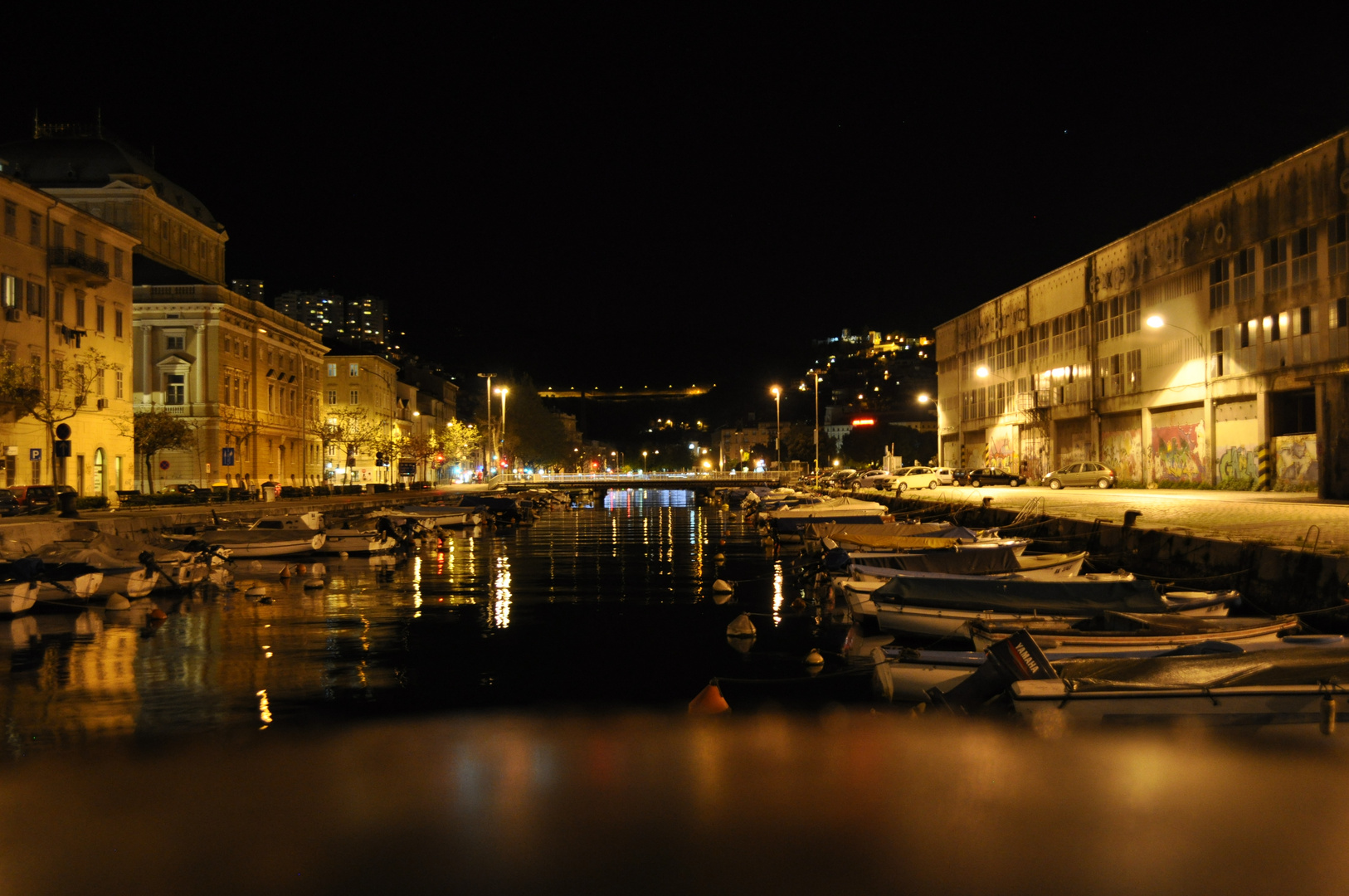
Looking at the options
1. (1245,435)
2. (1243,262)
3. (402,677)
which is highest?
(1243,262)

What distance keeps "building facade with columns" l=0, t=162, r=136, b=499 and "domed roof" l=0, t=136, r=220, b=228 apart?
16.6 meters

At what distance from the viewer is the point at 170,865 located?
308 inches

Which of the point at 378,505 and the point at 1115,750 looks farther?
the point at 378,505

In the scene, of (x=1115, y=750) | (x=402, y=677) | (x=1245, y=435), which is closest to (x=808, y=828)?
(x=1115, y=750)

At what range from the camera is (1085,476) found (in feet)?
183

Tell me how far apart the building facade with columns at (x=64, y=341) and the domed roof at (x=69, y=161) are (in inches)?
654

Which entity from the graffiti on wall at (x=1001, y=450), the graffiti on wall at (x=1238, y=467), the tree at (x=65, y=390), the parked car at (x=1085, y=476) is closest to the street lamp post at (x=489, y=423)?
the tree at (x=65, y=390)

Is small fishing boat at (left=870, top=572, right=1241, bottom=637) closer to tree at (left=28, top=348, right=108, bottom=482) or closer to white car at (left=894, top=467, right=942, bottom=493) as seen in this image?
tree at (left=28, top=348, right=108, bottom=482)

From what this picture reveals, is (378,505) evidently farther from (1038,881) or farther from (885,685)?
(1038,881)

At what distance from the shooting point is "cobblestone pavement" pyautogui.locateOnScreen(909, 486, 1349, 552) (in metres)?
22.6

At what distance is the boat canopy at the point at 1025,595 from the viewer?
17.4 m

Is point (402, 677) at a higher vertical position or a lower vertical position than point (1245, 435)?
lower

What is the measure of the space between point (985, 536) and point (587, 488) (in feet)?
264

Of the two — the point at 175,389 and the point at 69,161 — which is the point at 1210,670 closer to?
the point at 175,389
